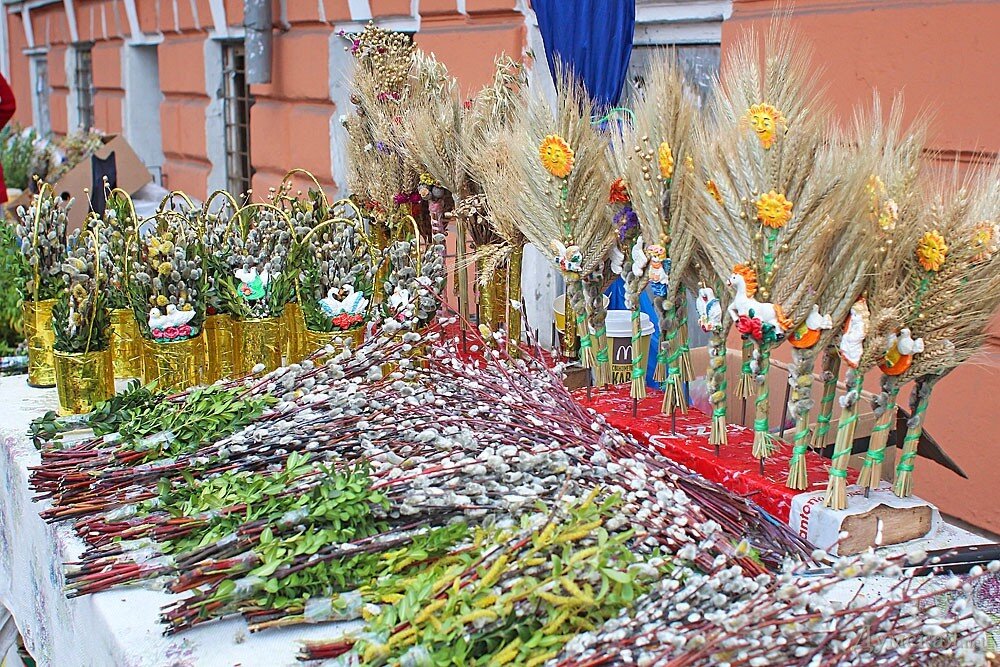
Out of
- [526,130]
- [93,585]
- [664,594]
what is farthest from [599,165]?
[93,585]

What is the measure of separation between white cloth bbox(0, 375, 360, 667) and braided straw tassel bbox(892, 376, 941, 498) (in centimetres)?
93

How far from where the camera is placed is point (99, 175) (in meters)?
4.19

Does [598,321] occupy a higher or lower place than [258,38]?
lower

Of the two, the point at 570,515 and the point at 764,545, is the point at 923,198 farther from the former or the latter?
the point at 570,515

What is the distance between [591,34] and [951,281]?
1903 millimetres

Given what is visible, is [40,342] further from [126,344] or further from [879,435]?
[879,435]

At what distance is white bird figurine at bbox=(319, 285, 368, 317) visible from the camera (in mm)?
2400

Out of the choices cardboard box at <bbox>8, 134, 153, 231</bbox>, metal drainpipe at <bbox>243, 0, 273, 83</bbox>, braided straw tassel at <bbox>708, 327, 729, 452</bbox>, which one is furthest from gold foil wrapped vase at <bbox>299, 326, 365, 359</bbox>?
metal drainpipe at <bbox>243, 0, 273, 83</bbox>

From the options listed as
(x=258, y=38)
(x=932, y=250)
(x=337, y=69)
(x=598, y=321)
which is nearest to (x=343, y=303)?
(x=598, y=321)

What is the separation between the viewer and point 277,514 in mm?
1638

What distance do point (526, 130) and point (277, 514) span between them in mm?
978

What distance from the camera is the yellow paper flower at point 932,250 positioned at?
62.3 inches

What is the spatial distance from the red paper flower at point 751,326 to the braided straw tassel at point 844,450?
16 centimetres

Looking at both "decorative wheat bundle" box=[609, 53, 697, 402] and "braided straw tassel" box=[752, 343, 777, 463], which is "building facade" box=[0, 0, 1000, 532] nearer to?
"decorative wheat bundle" box=[609, 53, 697, 402]
